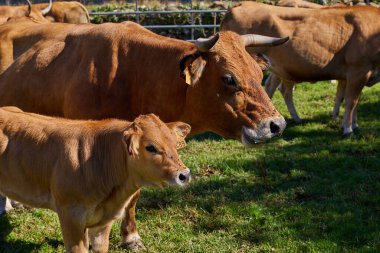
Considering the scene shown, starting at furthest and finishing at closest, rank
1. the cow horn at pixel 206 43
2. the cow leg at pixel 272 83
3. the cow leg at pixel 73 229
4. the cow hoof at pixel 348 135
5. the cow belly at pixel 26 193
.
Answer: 1. the cow leg at pixel 272 83
2. the cow hoof at pixel 348 135
3. the cow horn at pixel 206 43
4. the cow belly at pixel 26 193
5. the cow leg at pixel 73 229

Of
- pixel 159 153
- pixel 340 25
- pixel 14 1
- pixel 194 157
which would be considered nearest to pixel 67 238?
pixel 159 153

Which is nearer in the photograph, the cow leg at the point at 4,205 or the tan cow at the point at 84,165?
the tan cow at the point at 84,165

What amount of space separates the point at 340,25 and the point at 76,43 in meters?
6.22

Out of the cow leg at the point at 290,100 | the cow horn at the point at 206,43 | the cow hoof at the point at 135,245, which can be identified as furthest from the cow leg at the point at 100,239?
the cow leg at the point at 290,100

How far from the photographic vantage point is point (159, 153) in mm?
5012

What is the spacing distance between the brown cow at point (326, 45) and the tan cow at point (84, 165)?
618cm

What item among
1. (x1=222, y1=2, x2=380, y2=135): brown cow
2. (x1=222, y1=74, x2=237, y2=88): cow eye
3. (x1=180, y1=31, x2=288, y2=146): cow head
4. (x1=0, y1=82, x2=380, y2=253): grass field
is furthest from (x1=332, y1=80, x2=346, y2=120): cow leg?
(x1=222, y1=74, x2=237, y2=88): cow eye

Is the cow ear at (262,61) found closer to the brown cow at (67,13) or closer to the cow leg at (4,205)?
the cow leg at (4,205)

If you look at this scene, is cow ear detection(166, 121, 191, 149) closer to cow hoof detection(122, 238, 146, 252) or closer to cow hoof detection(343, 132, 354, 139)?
cow hoof detection(122, 238, 146, 252)

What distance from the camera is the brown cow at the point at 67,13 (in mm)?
16812

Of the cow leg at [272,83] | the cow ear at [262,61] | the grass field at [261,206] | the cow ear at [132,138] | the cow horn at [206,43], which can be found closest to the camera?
the cow ear at [132,138]

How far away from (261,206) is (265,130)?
2100 mm

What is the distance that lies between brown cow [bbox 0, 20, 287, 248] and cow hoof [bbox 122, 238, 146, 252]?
0.01m

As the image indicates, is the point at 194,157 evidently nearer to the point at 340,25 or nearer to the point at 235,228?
the point at 235,228
